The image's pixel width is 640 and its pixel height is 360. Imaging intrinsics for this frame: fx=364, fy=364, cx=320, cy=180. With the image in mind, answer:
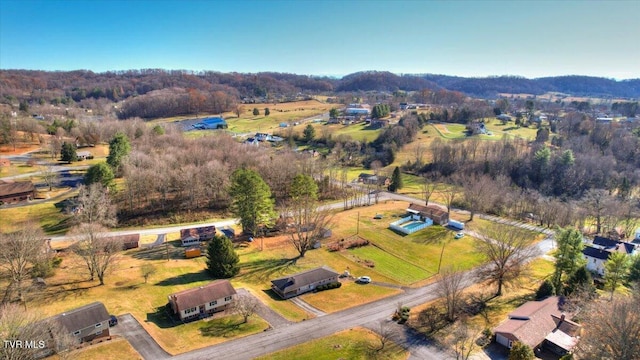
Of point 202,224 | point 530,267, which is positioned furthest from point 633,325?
point 202,224

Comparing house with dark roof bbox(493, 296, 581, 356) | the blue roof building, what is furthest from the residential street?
the blue roof building

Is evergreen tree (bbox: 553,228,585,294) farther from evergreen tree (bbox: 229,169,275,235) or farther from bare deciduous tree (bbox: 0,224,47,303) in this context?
bare deciduous tree (bbox: 0,224,47,303)

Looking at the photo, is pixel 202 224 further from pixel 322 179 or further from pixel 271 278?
pixel 322 179

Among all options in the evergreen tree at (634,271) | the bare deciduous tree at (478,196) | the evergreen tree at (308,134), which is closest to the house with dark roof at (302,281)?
the evergreen tree at (634,271)

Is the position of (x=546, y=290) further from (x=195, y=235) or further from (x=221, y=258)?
(x=195, y=235)

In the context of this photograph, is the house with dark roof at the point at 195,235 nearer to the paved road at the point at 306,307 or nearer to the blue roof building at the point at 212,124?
the paved road at the point at 306,307
